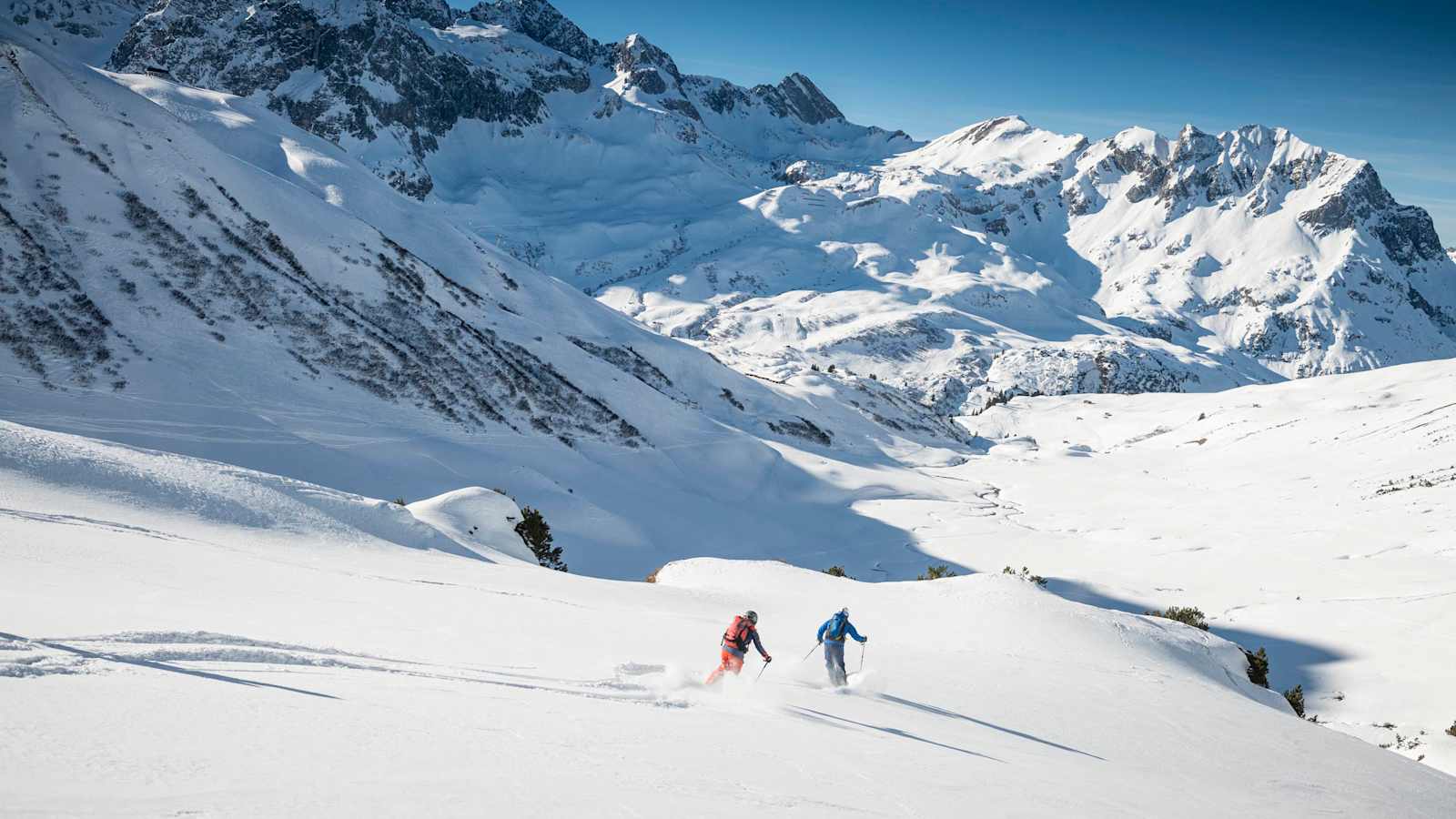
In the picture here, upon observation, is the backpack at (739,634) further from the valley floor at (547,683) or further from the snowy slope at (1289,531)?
the snowy slope at (1289,531)

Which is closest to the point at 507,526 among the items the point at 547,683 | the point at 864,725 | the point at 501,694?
the point at 547,683

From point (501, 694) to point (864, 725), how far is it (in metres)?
6.37

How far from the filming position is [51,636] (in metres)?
10.1

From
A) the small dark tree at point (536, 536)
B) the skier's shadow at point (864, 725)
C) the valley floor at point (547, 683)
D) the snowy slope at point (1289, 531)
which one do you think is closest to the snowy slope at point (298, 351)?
the small dark tree at point (536, 536)

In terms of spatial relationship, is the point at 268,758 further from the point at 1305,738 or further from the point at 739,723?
the point at 1305,738

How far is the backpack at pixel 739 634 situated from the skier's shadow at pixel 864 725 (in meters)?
1.82

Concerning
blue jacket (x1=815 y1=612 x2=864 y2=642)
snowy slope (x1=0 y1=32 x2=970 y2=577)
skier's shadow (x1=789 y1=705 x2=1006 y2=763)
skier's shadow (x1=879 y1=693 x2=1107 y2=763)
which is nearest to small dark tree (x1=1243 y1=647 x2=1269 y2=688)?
skier's shadow (x1=879 y1=693 x2=1107 y2=763)

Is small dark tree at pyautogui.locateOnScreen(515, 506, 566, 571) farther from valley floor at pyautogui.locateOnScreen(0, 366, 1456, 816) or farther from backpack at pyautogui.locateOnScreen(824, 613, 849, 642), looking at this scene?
backpack at pyautogui.locateOnScreen(824, 613, 849, 642)

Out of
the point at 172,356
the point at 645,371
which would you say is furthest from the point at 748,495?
the point at 172,356

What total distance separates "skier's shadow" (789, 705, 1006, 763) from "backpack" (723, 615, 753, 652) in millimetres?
1825

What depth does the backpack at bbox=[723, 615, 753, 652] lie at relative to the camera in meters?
16.5

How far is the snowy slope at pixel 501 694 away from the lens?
7.68 metres

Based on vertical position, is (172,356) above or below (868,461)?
below

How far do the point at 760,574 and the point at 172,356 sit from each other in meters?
34.0
